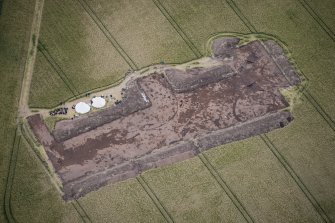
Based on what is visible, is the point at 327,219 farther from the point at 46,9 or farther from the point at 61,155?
the point at 46,9

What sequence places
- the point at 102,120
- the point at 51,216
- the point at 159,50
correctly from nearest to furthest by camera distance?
the point at 51,216, the point at 102,120, the point at 159,50

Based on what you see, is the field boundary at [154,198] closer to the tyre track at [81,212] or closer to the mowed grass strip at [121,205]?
the mowed grass strip at [121,205]

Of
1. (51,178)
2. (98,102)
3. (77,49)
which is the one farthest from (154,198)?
(77,49)

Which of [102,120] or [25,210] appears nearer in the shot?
[25,210]

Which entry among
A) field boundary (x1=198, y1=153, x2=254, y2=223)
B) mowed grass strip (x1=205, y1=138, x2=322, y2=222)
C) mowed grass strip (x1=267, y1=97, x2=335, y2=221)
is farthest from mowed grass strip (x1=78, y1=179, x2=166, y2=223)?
mowed grass strip (x1=267, y1=97, x2=335, y2=221)

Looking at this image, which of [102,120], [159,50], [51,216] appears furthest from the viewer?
[159,50]

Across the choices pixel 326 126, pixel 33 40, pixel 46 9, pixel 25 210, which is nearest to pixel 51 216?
pixel 25 210

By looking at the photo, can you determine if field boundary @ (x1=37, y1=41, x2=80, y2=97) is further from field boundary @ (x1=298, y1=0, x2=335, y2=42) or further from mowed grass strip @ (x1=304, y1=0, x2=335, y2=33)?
mowed grass strip @ (x1=304, y1=0, x2=335, y2=33)

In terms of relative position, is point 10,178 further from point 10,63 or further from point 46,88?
point 10,63
